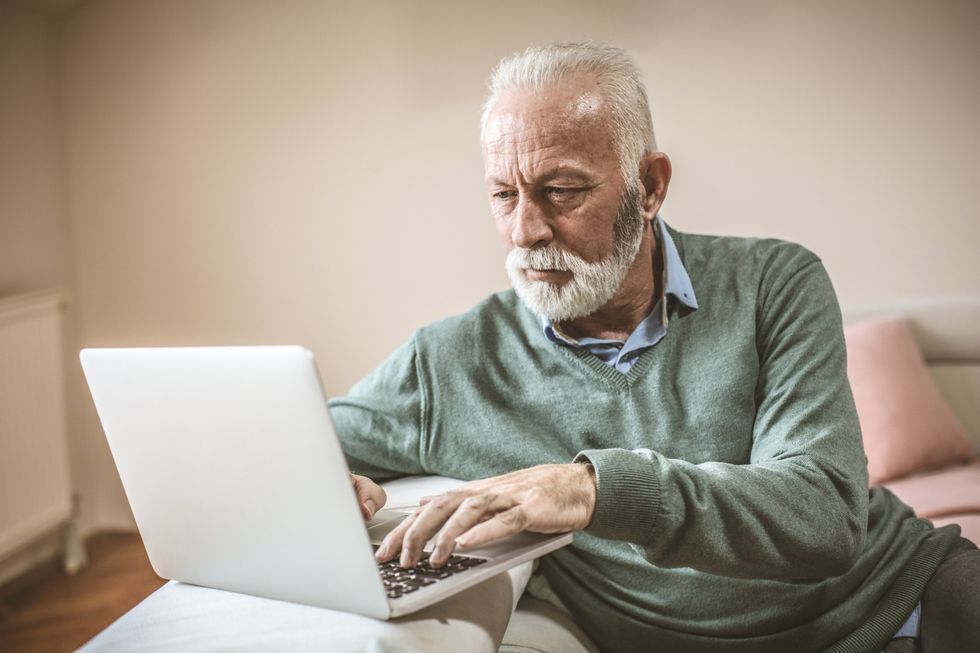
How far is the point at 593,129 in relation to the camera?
1.33 metres

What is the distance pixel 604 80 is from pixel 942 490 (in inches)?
50.8

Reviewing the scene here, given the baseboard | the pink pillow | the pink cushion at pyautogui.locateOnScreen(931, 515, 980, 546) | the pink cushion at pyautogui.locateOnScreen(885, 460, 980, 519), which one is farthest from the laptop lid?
the baseboard

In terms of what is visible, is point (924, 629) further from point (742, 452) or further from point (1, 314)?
point (1, 314)

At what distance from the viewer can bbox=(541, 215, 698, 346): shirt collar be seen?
1.36 m

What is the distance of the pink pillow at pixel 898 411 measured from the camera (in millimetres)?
2150

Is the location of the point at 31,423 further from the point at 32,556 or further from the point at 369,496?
the point at 369,496

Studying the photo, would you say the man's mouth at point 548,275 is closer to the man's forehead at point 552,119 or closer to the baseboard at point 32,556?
the man's forehead at point 552,119

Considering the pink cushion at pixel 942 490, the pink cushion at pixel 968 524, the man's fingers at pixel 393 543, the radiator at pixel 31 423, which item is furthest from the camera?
the radiator at pixel 31 423

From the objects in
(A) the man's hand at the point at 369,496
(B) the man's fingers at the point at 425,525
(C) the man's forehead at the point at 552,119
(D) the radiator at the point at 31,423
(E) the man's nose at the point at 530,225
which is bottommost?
(D) the radiator at the point at 31,423

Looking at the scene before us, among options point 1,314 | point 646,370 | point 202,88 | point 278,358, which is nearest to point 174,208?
point 202,88

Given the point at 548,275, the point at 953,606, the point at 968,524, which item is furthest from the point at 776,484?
the point at 968,524

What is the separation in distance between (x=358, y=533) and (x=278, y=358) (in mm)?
170

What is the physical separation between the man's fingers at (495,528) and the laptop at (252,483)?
4 cm

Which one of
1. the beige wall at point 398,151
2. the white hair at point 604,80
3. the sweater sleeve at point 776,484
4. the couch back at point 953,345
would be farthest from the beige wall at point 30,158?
the couch back at point 953,345
